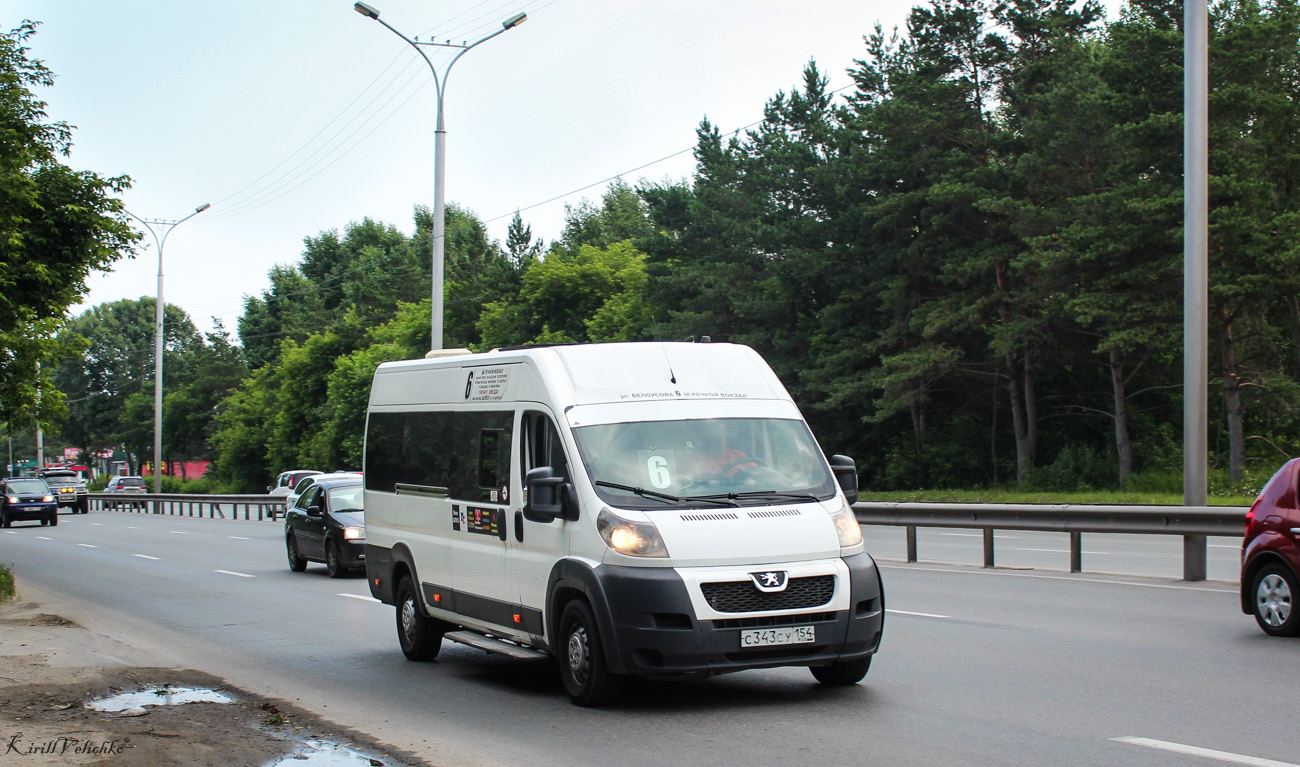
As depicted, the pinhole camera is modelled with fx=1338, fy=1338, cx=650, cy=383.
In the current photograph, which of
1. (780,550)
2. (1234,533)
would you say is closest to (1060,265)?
(1234,533)

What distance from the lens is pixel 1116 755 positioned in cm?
668

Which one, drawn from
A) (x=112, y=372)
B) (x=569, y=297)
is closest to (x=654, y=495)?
(x=569, y=297)

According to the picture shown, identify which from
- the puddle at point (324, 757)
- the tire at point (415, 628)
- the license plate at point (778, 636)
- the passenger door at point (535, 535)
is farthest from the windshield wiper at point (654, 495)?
the tire at point (415, 628)

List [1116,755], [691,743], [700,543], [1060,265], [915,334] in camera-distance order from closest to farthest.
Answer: [1116,755] → [691,743] → [700,543] → [1060,265] → [915,334]

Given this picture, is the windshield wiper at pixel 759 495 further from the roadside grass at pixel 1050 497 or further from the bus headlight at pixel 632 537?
the roadside grass at pixel 1050 497

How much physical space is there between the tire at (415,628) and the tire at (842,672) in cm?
347

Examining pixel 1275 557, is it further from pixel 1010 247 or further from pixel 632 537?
pixel 1010 247

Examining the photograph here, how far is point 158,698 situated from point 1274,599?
8648 millimetres

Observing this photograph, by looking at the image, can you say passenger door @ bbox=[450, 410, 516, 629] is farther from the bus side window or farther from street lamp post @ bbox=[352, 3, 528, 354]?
street lamp post @ bbox=[352, 3, 528, 354]

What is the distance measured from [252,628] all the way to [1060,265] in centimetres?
2840

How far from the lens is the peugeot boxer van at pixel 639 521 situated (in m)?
8.05

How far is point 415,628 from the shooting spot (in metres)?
11.1

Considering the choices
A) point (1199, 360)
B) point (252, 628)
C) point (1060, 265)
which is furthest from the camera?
point (1060, 265)

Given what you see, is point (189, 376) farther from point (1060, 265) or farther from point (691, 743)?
point (691, 743)
